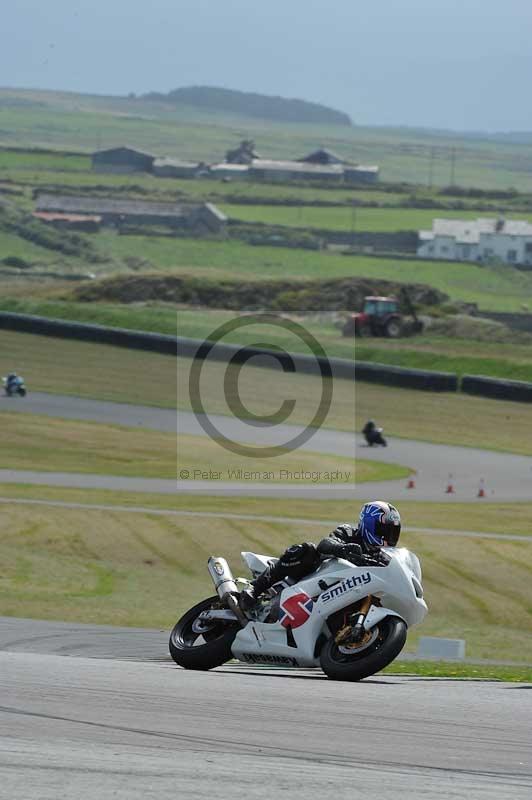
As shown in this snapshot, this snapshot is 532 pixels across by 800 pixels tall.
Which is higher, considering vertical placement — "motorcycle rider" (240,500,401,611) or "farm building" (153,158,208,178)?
"motorcycle rider" (240,500,401,611)

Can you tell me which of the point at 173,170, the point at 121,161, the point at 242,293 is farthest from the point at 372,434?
the point at 121,161

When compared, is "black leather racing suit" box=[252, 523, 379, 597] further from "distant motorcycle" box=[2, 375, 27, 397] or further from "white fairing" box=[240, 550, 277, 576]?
"distant motorcycle" box=[2, 375, 27, 397]

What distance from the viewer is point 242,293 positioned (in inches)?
3194

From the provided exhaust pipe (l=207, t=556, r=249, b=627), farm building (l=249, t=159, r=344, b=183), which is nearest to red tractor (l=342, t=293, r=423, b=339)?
exhaust pipe (l=207, t=556, r=249, b=627)

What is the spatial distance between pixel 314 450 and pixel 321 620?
99.3 feet

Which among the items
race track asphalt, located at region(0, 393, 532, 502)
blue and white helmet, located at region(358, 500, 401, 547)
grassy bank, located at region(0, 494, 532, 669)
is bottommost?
race track asphalt, located at region(0, 393, 532, 502)

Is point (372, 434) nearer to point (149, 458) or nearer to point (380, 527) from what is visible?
point (149, 458)

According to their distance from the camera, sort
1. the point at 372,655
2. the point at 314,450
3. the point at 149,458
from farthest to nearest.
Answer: the point at 314,450 → the point at 149,458 → the point at 372,655

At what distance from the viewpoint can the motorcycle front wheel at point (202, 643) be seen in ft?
38.1

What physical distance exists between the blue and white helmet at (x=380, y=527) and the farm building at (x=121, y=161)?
18075 centimetres

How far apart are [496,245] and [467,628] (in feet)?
343

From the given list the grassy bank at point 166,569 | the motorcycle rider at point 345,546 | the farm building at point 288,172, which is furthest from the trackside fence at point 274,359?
the farm building at point 288,172

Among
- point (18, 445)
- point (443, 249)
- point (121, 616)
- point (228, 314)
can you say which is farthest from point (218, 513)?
point (443, 249)
